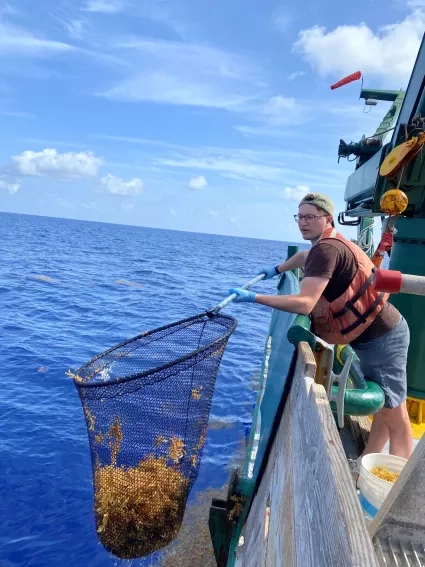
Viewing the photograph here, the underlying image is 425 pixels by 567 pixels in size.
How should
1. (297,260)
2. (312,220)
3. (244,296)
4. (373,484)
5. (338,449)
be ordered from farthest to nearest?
(297,260)
(244,296)
(312,220)
(373,484)
(338,449)

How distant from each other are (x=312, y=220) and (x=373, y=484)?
1.94m

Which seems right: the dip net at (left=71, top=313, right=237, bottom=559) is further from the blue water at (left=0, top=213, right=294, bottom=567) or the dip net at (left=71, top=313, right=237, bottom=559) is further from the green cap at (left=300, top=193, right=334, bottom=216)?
the blue water at (left=0, top=213, right=294, bottom=567)

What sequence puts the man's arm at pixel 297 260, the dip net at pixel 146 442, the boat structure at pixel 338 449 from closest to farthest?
the boat structure at pixel 338 449 < the dip net at pixel 146 442 < the man's arm at pixel 297 260

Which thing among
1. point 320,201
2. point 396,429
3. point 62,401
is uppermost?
point 320,201

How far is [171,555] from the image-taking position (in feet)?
19.1

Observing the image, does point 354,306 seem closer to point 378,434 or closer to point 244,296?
point 244,296

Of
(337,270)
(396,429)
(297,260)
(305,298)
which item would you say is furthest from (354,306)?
(297,260)

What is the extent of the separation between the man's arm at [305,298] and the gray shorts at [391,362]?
0.73 m

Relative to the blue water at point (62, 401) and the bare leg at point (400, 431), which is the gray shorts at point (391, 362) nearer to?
the bare leg at point (400, 431)

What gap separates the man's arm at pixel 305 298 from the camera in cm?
308

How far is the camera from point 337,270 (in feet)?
10.6

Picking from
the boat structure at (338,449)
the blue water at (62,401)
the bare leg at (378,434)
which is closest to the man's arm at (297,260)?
the boat structure at (338,449)

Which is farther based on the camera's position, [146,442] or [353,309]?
[146,442]

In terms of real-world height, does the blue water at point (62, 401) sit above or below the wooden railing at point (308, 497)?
below
